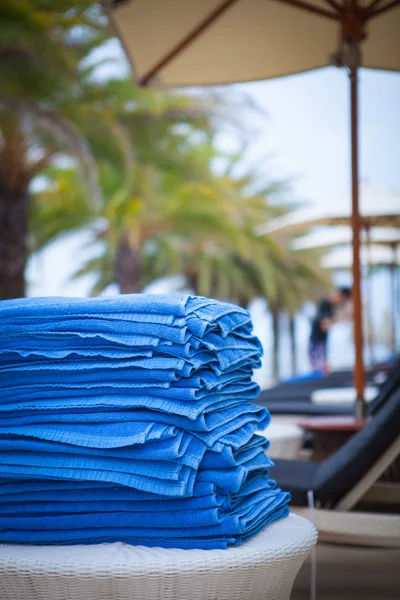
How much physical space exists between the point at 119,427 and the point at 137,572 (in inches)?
12.1

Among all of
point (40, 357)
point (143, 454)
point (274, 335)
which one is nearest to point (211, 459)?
point (143, 454)

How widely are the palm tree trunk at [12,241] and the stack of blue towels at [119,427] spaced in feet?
38.0

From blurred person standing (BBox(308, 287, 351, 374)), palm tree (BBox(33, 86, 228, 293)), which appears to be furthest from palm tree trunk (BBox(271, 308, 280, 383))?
blurred person standing (BBox(308, 287, 351, 374))

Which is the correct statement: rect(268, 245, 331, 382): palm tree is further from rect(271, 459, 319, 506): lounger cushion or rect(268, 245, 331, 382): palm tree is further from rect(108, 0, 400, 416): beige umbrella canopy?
rect(271, 459, 319, 506): lounger cushion

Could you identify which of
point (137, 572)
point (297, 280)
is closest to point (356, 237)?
point (137, 572)

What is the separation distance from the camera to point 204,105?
553 inches

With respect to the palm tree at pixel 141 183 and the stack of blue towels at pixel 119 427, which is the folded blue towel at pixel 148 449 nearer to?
the stack of blue towels at pixel 119 427

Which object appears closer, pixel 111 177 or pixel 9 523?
pixel 9 523

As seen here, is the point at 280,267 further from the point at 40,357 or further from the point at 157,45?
the point at 40,357

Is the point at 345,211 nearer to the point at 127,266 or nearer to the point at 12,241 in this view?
the point at 12,241

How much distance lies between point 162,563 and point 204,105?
42.0 feet

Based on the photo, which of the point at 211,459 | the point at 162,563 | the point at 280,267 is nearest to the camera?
the point at 162,563

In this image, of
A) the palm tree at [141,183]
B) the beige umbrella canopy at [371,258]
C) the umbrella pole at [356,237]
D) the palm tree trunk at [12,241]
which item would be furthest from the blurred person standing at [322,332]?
the umbrella pole at [356,237]

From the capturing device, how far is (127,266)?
1883cm
